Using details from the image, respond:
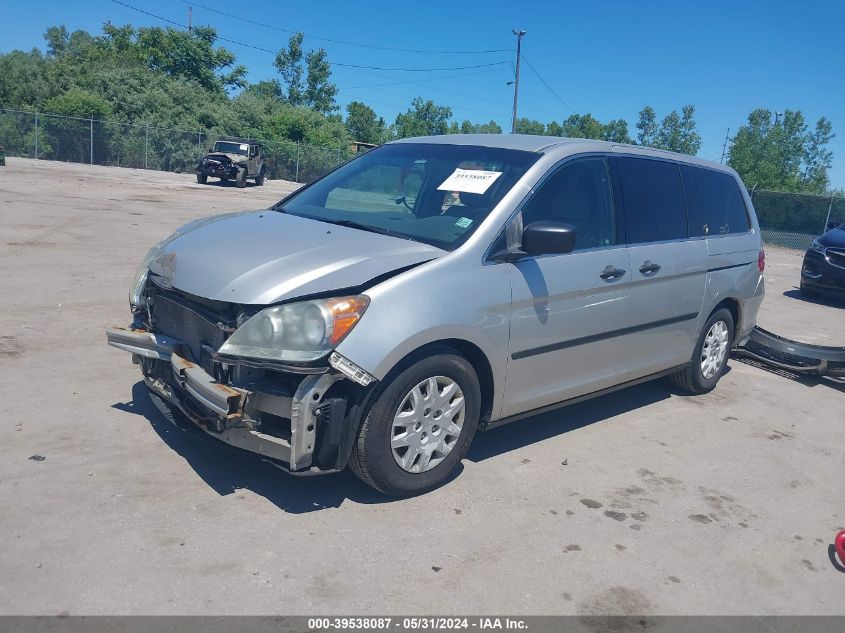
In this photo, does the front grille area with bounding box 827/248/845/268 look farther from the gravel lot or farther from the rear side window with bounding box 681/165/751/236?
the gravel lot

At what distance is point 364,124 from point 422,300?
86.3 meters

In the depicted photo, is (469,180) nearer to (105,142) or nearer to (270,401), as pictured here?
(270,401)

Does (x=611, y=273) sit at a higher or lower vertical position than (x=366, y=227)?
lower

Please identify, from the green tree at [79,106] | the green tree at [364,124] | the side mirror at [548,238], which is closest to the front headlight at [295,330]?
the side mirror at [548,238]

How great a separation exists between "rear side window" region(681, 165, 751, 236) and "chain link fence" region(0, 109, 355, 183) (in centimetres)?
2950

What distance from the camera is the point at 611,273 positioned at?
16.1ft

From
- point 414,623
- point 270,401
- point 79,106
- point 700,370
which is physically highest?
point 79,106

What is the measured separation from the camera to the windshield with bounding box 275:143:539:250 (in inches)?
174

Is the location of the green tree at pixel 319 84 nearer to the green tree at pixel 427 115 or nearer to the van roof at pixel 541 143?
the green tree at pixel 427 115

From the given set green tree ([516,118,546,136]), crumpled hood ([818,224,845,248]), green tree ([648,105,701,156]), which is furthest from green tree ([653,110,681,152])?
crumpled hood ([818,224,845,248])

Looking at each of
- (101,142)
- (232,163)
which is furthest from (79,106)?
(232,163)

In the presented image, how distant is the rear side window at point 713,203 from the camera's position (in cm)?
598

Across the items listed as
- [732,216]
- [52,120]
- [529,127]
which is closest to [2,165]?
[52,120]

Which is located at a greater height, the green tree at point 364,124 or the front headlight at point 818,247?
the green tree at point 364,124
